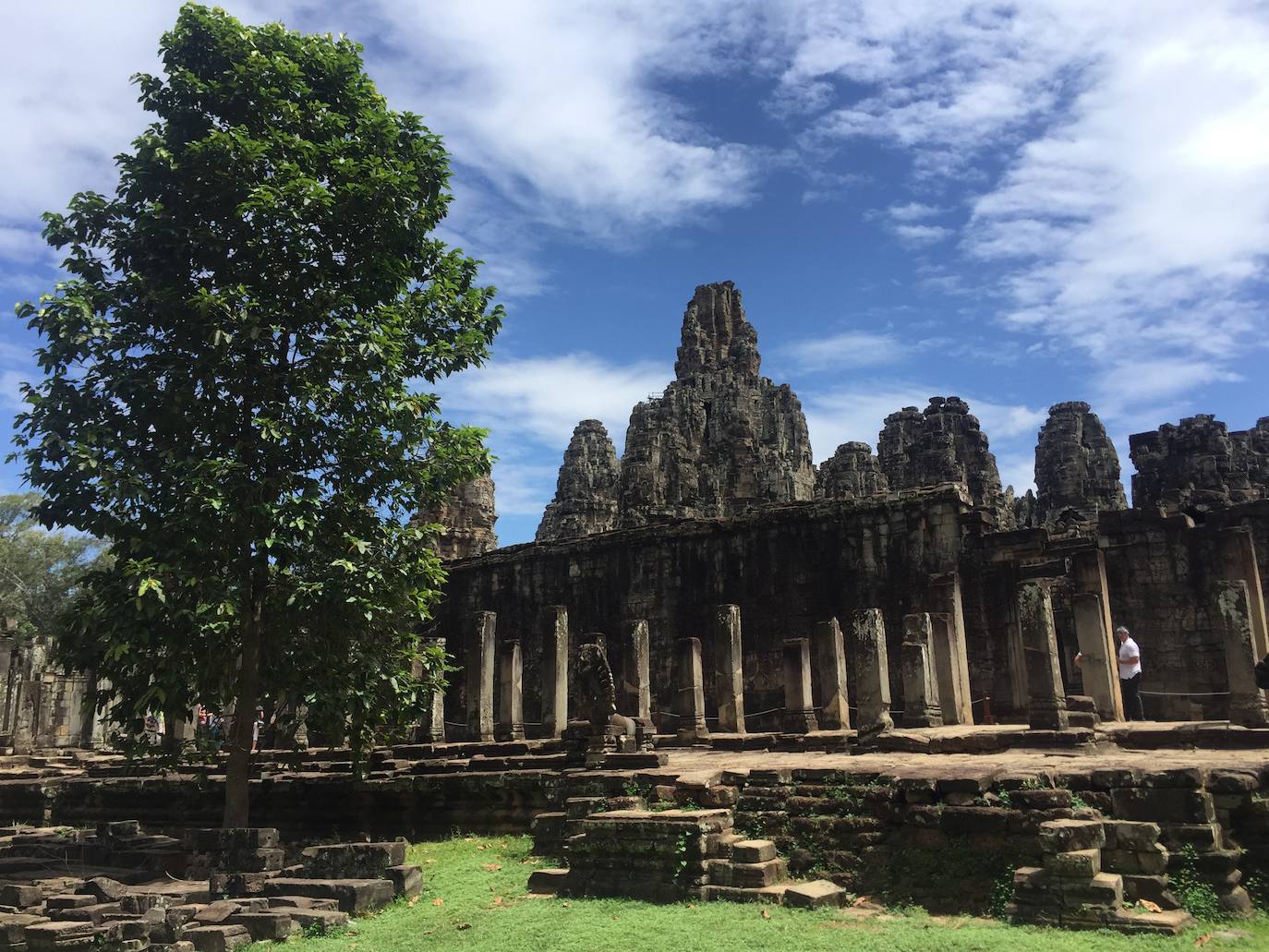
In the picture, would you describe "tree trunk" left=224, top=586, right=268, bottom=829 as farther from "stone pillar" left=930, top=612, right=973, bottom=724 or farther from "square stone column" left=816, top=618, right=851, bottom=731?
"stone pillar" left=930, top=612, right=973, bottom=724

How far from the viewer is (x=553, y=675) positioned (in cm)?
1739

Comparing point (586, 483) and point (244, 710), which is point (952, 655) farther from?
point (586, 483)

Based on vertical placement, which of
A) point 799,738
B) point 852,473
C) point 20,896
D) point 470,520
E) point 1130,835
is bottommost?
point 20,896

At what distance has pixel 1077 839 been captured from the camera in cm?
727

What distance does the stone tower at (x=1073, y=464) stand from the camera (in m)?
34.1

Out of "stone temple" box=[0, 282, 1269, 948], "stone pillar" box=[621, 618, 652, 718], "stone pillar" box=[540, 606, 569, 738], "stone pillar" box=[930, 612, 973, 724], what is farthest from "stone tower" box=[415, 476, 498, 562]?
"stone pillar" box=[930, 612, 973, 724]

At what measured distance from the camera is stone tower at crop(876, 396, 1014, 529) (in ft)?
111

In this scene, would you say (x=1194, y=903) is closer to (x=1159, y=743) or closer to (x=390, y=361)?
(x=1159, y=743)

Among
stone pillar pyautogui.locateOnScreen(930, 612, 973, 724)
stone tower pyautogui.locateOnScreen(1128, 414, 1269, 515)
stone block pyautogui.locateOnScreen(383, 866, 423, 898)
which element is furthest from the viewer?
stone tower pyautogui.locateOnScreen(1128, 414, 1269, 515)

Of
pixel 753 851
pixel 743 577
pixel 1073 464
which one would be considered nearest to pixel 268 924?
pixel 753 851

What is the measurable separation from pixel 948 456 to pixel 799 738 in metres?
21.6

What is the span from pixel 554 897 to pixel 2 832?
32.7ft

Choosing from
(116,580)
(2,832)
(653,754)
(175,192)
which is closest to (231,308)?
(175,192)

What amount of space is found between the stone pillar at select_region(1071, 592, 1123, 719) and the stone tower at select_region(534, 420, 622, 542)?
34.4 meters
